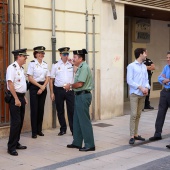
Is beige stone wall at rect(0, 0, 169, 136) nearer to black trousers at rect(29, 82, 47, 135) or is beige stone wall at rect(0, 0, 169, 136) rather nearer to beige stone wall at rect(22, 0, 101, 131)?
beige stone wall at rect(22, 0, 101, 131)

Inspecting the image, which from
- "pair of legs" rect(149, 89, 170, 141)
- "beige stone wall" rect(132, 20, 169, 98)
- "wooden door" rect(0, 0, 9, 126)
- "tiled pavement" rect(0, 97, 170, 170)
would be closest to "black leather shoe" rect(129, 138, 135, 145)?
"tiled pavement" rect(0, 97, 170, 170)

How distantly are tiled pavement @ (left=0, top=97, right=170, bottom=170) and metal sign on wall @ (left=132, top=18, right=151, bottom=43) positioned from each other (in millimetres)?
6396

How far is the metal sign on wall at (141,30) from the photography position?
1463 cm

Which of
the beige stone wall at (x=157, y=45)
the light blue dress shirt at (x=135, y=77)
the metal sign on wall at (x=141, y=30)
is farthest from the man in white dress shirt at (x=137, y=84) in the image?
the beige stone wall at (x=157, y=45)

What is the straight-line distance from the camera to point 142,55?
7.70 metres

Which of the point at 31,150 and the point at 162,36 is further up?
the point at 162,36

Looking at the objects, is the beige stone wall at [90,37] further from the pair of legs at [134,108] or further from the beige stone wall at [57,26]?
the pair of legs at [134,108]

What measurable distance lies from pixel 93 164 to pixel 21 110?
5.51 ft

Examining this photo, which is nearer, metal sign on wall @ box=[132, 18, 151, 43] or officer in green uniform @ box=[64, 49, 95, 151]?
officer in green uniform @ box=[64, 49, 95, 151]

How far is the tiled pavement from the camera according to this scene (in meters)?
6.22

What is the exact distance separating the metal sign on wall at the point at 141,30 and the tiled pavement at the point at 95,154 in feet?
21.0

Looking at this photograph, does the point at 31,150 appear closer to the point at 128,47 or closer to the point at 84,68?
the point at 84,68

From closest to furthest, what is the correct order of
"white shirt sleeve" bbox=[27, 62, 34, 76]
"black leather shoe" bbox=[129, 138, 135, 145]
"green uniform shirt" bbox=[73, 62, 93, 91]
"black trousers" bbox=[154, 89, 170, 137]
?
"green uniform shirt" bbox=[73, 62, 93, 91], "black leather shoe" bbox=[129, 138, 135, 145], "black trousers" bbox=[154, 89, 170, 137], "white shirt sleeve" bbox=[27, 62, 34, 76]

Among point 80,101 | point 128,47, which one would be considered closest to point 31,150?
point 80,101
